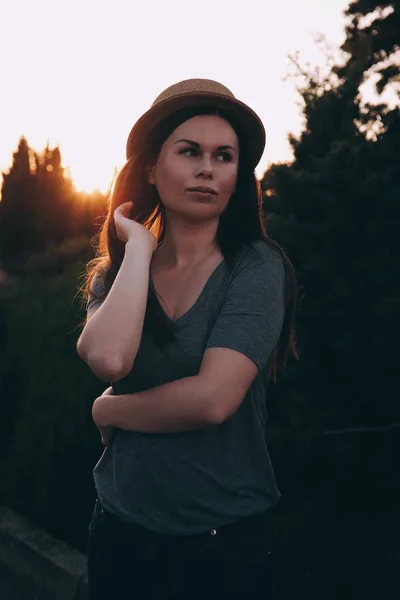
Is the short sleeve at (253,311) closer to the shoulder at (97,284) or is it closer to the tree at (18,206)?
the shoulder at (97,284)

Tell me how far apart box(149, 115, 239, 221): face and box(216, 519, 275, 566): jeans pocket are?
81 cm

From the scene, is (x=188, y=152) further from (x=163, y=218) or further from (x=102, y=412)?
(x=102, y=412)

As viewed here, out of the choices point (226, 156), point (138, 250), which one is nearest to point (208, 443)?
point (138, 250)

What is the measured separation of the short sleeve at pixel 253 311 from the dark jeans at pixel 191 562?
0.42 metres

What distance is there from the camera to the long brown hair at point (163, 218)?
183 cm

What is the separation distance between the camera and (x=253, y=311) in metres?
1.69

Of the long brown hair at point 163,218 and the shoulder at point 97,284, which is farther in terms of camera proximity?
the shoulder at point 97,284

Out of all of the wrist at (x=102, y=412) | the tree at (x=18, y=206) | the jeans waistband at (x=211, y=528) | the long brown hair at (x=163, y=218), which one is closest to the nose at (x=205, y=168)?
the long brown hair at (x=163, y=218)

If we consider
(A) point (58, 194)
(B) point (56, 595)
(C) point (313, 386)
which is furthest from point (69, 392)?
(A) point (58, 194)

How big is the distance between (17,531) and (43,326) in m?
1.76

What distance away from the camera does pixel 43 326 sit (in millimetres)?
5168

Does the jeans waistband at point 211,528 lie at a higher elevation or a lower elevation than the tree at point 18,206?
lower

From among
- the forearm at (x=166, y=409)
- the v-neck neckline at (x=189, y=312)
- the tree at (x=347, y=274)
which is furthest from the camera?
the tree at (x=347, y=274)

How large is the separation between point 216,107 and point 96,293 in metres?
0.63
